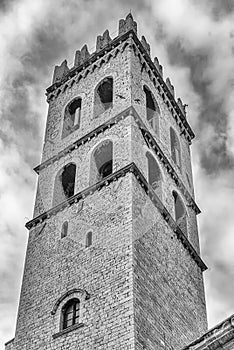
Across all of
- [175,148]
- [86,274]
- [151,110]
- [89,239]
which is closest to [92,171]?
[89,239]

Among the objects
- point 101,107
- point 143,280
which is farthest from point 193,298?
point 101,107

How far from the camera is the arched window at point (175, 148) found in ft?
93.3

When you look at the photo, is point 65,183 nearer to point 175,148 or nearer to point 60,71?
point 175,148

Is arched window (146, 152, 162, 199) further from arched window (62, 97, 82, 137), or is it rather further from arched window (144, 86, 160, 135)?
arched window (62, 97, 82, 137)

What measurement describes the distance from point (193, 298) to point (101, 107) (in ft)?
30.9

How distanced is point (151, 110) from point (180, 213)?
213 inches

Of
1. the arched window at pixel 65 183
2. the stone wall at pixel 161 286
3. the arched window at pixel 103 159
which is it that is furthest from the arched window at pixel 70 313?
the arched window at pixel 103 159

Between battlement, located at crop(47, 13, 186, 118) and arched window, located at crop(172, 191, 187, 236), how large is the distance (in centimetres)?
687

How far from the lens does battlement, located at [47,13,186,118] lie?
30.2 metres

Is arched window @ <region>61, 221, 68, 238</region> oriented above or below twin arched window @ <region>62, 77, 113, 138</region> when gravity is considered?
below

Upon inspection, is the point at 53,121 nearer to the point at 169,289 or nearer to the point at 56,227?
the point at 56,227

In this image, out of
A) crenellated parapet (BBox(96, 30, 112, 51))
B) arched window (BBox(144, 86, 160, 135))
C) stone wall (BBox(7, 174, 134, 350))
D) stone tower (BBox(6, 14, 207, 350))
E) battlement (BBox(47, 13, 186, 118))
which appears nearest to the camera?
stone wall (BBox(7, 174, 134, 350))

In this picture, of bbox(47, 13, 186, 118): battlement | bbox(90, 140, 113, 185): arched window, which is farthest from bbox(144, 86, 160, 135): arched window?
bbox(90, 140, 113, 185): arched window

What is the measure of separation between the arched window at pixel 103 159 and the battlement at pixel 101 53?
264 inches
